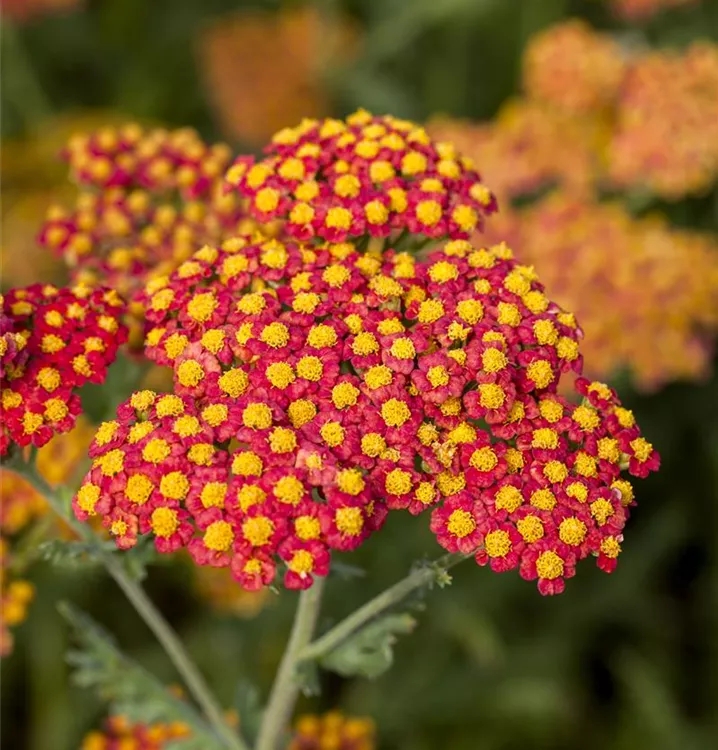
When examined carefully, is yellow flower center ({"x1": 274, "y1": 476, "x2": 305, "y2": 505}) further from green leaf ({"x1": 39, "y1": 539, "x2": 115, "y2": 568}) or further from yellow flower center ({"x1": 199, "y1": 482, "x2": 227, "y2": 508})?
green leaf ({"x1": 39, "y1": 539, "x2": 115, "y2": 568})

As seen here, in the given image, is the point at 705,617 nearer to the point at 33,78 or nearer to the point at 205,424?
the point at 205,424

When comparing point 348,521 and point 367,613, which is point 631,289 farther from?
point 348,521

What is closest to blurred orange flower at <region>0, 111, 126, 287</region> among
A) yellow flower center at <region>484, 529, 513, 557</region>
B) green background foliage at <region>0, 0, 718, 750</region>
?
green background foliage at <region>0, 0, 718, 750</region>

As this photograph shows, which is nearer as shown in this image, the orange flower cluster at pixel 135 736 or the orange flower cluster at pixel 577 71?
the orange flower cluster at pixel 135 736

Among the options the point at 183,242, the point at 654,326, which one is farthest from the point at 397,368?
the point at 654,326

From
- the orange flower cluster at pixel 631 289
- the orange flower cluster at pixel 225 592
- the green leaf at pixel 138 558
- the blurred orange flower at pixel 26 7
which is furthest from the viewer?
the blurred orange flower at pixel 26 7

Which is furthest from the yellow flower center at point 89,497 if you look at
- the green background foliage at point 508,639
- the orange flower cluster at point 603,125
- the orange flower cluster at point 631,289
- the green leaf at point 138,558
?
the orange flower cluster at point 603,125

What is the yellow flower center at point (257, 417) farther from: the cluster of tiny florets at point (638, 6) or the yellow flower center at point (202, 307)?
the cluster of tiny florets at point (638, 6)
